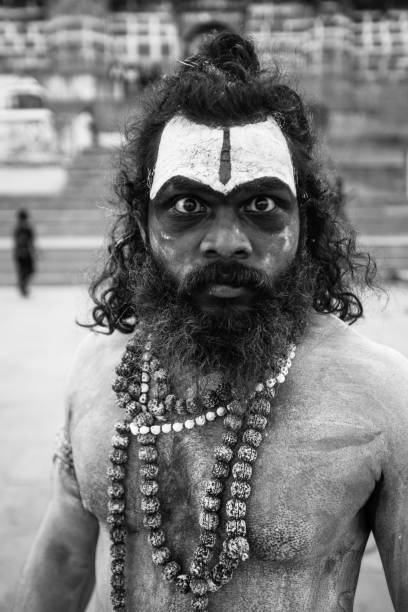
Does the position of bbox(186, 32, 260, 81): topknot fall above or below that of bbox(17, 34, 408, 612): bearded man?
above

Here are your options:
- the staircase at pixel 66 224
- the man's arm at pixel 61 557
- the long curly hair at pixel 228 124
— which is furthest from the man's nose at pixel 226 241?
the staircase at pixel 66 224

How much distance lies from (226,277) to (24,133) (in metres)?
21.8

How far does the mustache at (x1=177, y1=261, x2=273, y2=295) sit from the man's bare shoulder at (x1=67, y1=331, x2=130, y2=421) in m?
0.38

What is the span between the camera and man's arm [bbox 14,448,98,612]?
1507mm

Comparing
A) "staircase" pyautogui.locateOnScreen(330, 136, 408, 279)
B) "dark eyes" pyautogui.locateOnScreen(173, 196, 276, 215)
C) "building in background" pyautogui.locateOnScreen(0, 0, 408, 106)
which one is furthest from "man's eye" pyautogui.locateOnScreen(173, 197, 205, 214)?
"building in background" pyautogui.locateOnScreen(0, 0, 408, 106)

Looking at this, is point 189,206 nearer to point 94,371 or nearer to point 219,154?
point 219,154

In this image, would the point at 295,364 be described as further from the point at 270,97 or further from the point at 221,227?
the point at 270,97

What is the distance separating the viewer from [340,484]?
1.20 metres

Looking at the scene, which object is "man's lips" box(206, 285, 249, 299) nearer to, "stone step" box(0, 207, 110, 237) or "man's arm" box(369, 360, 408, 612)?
"man's arm" box(369, 360, 408, 612)

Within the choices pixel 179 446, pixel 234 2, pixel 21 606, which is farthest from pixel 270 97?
pixel 234 2

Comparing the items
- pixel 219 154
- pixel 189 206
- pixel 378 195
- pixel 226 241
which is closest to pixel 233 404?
pixel 226 241

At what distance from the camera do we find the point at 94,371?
1.55 m

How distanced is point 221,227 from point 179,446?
52cm

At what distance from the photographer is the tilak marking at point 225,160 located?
1.29m
